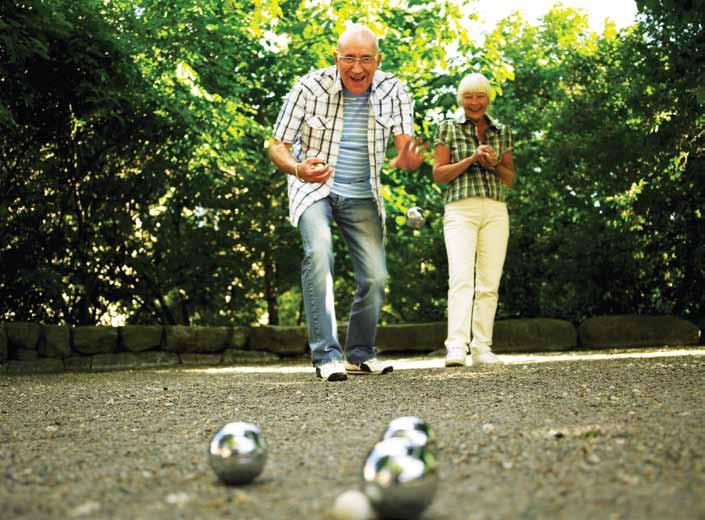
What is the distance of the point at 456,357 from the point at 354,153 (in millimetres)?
1393

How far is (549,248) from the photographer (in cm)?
877

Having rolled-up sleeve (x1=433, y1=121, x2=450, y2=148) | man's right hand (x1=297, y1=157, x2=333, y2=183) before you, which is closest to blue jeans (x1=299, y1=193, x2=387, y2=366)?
man's right hand (x1=297, y1=157, x2=333, y2=183)

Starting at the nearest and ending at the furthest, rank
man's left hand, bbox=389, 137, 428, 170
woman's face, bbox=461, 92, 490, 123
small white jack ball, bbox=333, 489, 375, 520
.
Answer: small white jack ball, bbox=333, 489, 375, 520 → man's left hand, bbox=389, 137, 428, 170 → woman's face, bbox=461, 92, 490, 123

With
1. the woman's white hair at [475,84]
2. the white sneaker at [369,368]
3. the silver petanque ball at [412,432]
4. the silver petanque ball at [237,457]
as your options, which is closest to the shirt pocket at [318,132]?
the woman's white hair at [475,84]

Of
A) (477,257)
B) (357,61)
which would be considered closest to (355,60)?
(357,61)

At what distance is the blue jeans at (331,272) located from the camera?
486cm

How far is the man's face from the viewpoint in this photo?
191 inches

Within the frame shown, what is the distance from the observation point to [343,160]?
5090 mm

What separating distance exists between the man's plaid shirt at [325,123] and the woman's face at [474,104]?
2.06 feet

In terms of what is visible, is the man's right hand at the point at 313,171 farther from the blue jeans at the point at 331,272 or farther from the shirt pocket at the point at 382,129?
the shirt pocket at the point at 382,129

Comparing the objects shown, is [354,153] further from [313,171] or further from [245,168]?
[245,168]

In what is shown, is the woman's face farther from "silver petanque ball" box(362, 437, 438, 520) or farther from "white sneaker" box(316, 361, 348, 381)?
"silver petanque ball" box(362, 437, 438, 520)

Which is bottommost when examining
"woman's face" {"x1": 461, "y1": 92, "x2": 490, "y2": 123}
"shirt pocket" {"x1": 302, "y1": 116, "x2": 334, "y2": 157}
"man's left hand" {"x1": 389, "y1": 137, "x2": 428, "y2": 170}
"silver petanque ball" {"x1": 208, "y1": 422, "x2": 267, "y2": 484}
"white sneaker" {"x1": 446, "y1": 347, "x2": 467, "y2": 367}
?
"silver petanque ball" {"x1": 208, "y1": 422, "x2": 267, "y2": 484}

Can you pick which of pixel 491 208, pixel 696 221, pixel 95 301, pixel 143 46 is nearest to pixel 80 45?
pixel 143 46
